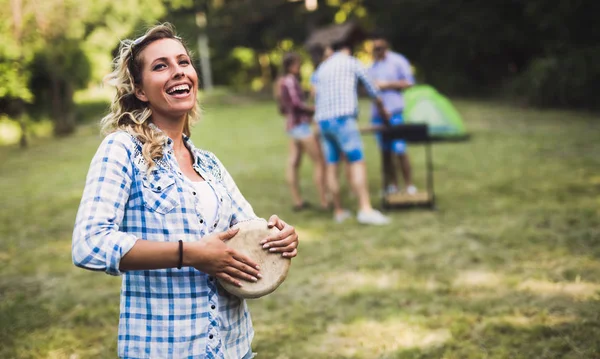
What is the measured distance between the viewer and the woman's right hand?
1.87 m

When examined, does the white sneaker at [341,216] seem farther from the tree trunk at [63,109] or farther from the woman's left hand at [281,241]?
the tree trunk at [63,109]

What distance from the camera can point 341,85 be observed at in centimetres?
682

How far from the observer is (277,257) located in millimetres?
2205

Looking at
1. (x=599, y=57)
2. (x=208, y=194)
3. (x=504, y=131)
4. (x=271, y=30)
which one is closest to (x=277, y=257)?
(x=208, y=194)

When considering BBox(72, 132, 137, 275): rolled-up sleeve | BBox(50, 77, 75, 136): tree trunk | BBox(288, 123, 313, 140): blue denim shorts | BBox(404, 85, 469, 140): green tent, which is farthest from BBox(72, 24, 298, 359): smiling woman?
BBox(50, 77, 75, 136): tree trunk

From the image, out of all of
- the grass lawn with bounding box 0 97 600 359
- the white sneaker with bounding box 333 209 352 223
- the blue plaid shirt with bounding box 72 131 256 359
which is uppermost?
the blue plaid shirt with bounding box 72 131 256 359

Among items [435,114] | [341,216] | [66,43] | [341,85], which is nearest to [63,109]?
[66,43]

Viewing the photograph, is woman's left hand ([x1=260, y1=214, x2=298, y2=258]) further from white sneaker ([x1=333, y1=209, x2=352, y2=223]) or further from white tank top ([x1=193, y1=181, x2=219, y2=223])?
white sneaker ([x1=333, y1=209, x2=352, y2=223])

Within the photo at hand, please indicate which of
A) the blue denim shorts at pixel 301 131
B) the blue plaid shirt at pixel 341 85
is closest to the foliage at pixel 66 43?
the blue denim shorts at pixel 301 131

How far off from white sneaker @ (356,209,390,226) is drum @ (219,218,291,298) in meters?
4.94

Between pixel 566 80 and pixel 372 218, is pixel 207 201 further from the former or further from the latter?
pixel 566 80

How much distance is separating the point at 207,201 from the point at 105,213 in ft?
1.35

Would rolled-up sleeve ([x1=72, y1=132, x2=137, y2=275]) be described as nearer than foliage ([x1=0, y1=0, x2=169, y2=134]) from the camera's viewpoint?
Yes

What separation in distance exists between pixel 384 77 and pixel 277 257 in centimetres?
621
